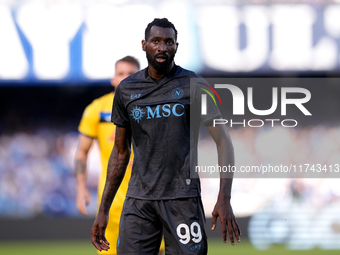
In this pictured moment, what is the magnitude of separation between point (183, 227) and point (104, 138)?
7.83ft

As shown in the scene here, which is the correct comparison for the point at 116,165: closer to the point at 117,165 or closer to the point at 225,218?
the point at 117,165

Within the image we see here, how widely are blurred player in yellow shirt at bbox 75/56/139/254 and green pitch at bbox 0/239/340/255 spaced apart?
3744 mm

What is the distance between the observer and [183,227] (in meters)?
3.21

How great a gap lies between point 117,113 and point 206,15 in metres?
7.33

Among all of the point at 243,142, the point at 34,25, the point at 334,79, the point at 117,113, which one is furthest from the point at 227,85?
the point at 117,113

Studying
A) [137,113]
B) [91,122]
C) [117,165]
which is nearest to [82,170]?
[91,122]

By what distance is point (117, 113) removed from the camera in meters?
3.53

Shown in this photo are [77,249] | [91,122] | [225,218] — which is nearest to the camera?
[225,218]

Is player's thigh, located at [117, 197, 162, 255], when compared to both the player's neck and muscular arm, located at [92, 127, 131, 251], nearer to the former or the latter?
muscular arm, located at [92, 127, 131, 251]

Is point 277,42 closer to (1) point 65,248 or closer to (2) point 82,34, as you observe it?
(2) point 82,34

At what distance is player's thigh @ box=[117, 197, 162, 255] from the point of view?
3293mm

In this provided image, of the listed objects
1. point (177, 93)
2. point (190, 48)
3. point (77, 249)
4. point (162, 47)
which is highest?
point (190, 48)

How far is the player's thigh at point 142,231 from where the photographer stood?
3.29m

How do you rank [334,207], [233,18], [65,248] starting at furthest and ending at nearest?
1. [334,207]
2. [233,18]
3. [65,248]
